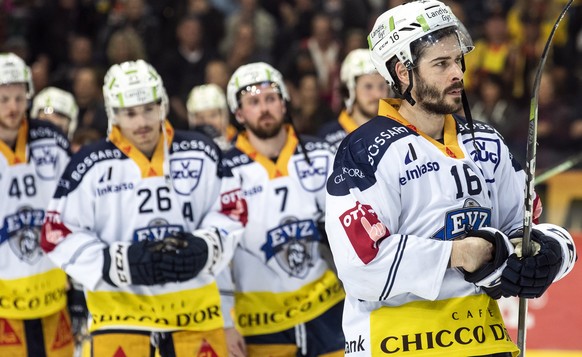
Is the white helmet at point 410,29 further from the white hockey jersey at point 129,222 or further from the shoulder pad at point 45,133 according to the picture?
the shoulder pad at point 45,133

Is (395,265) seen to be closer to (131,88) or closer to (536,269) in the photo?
(536,269)

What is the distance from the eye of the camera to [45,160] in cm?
571

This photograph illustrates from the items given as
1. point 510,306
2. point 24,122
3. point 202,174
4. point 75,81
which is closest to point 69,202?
point 202,174

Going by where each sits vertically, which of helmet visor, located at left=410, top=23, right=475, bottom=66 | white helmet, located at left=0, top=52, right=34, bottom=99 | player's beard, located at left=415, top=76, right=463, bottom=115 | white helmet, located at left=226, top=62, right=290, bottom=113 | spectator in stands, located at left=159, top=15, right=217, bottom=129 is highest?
spectator in stands, located at left=159, top=15, right=217, bottom=129

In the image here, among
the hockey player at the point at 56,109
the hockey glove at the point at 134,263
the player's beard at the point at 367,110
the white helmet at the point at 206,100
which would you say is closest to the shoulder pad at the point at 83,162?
the hockey glove at the point at 134,263

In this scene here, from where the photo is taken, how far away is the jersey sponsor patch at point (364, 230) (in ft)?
11.4

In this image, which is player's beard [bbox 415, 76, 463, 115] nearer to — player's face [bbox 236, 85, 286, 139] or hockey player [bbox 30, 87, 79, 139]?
player's face [bbox 236, 85, 286, 139]

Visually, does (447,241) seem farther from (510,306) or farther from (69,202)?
(510,306)

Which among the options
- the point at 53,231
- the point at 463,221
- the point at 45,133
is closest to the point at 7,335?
the point at 53,231

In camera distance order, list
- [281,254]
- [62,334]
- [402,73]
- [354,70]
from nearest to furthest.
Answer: [402,73]
[281,254]
[62,334]
[354,70]

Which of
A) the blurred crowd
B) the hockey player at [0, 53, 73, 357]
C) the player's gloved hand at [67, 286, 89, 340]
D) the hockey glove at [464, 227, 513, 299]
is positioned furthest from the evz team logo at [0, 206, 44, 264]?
the blurred crowd

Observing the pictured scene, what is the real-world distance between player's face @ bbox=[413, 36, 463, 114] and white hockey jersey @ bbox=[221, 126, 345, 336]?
6.09 feet

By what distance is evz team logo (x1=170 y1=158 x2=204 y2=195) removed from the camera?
4.98m

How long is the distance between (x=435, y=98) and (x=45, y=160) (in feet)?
8.98
